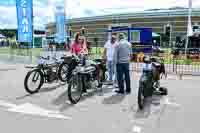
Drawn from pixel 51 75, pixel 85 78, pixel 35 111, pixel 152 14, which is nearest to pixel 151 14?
pixel 152 14

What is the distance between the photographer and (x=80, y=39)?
1054 centimetres

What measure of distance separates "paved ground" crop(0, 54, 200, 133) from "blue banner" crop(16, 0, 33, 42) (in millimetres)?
9095

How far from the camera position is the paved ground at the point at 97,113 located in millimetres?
5887

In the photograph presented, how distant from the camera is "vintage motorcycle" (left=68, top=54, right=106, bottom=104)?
26.0ft

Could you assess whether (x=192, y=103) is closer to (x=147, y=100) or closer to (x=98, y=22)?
(x=147, y=100)

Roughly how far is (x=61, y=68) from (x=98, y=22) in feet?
302

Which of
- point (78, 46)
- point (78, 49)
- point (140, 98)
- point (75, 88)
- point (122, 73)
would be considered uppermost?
point (78, 46)

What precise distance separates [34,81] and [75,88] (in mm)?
1695

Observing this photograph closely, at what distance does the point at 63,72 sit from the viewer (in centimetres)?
1053

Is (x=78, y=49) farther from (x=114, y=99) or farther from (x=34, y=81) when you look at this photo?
(x=114, y=99)

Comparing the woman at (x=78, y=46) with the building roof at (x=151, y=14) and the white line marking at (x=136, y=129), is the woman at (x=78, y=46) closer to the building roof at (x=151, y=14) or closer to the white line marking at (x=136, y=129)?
the white line marking at (x=136, y=129)

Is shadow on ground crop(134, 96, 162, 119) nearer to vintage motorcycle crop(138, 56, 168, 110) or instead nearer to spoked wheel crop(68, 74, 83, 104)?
vintage motorcycle crop(138, 56, 168, 110)

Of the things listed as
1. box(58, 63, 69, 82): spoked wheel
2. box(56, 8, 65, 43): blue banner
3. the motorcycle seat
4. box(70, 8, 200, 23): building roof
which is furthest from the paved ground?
box(70, 8, 200, 23): building roof

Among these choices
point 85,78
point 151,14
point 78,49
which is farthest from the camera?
point 151,14
